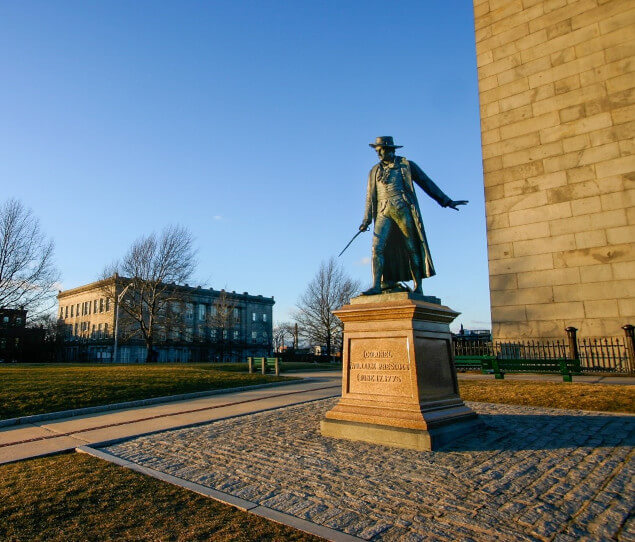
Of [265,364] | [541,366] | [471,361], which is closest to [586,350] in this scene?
[541,366]

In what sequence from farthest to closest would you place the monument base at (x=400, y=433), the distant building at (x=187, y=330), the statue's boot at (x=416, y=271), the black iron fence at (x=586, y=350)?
the distant building at (x=187, y=330) < the black iron fence at (x=586, y=350) < the statue's boot at (x=416, y=271) < the monument base at (x=400, y=433)

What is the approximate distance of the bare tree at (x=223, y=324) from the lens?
6625cm

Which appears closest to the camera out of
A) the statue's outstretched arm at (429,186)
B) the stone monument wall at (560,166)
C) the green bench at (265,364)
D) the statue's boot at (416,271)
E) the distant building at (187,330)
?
the statue's boot at (416,271)

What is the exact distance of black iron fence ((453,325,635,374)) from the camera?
45.3 ft

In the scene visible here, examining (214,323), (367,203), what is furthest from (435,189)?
(214,323)

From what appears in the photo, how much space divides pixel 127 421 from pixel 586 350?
1407 centimetres

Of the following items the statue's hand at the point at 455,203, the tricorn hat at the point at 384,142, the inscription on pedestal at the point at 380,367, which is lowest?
the inscription on pedestal at the point at 380,367

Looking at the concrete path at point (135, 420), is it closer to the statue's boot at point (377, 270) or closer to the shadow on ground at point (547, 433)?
the statue's boot at point (377, 270)

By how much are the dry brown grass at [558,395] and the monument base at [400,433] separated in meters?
3.53

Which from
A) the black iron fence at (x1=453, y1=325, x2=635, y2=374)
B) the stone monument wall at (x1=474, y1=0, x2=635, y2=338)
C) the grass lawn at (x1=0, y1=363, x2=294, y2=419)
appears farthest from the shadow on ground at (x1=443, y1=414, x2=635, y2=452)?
the grass lawn at (x1=0, y1=363, x2=294, y2=419)

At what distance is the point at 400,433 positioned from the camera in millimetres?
6133

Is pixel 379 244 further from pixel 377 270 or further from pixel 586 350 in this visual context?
pixel 586 350

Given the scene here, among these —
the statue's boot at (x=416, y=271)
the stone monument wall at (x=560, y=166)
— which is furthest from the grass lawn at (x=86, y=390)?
the stone monument wall at (x=560, y=166)

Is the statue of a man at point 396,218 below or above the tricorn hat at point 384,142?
below
